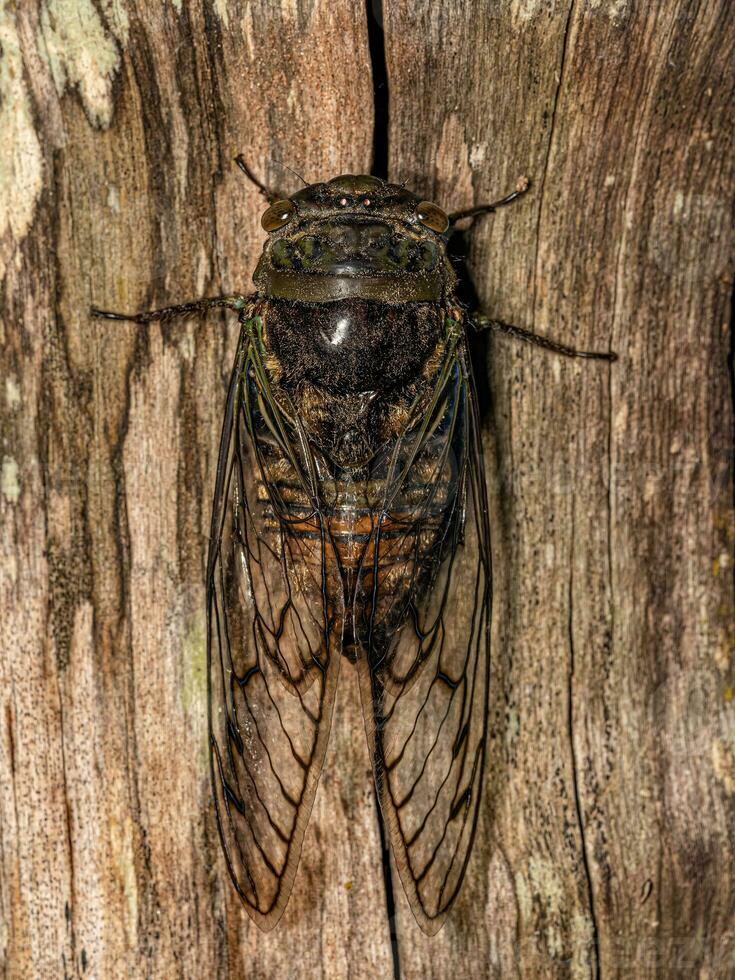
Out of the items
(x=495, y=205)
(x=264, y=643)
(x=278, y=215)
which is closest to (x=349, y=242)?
(x=278, y=215)

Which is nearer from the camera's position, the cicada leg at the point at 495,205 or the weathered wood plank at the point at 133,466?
the weathered wood plank at the point at 133,466

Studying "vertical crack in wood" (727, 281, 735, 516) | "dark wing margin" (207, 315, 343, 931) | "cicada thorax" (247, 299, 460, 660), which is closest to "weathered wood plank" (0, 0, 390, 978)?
"dark wing margin" (207, 315, 343, 931)

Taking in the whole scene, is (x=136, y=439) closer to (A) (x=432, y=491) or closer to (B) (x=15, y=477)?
(B) (x=15, y=477)

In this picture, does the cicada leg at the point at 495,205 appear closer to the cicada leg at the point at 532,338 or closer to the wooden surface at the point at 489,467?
the wooden surface at the point at 489,467

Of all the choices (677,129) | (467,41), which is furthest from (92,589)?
A: (677,129)

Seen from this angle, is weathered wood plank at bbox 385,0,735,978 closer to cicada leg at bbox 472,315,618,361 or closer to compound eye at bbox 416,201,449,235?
cicada leg at bbox 472,315,618,361

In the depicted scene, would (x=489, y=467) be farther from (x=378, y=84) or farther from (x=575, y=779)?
(x=378, y=84)

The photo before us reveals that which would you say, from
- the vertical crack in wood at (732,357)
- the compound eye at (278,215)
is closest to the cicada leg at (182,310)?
the compound eye at (278,215)
